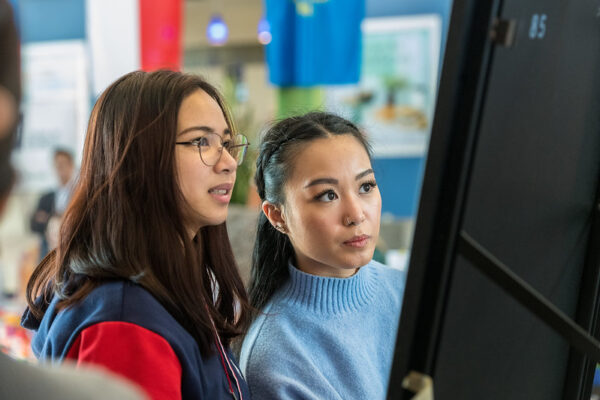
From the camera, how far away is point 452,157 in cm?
57

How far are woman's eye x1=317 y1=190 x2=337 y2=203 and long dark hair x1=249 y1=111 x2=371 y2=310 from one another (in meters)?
0.09

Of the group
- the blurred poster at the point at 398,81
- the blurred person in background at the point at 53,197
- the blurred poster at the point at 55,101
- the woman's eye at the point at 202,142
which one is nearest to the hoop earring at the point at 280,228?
the woman's eye at the point at 202,142

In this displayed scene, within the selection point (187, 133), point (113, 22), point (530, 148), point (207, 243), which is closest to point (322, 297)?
point (207, 243)

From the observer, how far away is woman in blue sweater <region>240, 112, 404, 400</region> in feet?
3.36

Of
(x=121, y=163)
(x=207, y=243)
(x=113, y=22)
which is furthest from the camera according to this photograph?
(x=113, y=22)

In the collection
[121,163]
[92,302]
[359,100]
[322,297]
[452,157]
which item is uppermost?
[452,157]

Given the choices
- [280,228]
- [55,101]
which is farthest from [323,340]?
[55,101]

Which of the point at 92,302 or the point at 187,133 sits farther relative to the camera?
the point at 187,133

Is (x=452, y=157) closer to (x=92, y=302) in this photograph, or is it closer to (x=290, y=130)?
(x=92, y=302)

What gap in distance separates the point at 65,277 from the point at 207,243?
26 cm

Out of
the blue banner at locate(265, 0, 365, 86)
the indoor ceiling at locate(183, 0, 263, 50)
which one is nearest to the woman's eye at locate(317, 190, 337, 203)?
the blue banner at locate(265, 0, 365, 86)

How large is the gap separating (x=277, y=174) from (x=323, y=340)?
0.29 metres

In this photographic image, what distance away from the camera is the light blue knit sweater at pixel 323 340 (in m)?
1.00

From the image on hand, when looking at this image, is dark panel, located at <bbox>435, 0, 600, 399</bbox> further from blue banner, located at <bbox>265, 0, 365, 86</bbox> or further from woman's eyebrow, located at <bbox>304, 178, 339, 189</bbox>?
blue banner, located at <bbox>265, 0, 365, 86</bbox>
